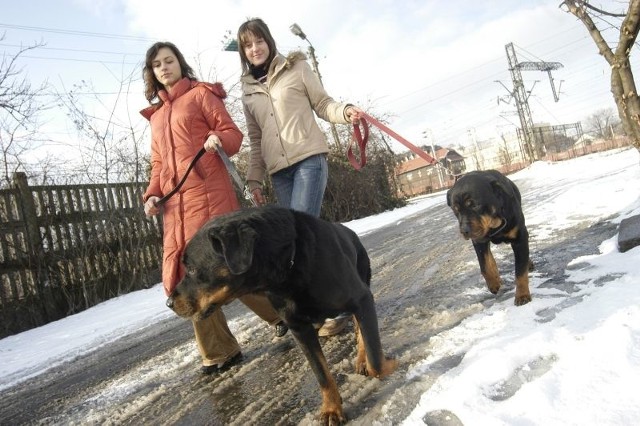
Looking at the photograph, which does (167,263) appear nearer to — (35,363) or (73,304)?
(35,363)

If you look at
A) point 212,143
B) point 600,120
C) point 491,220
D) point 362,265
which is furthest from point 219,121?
point 600,120

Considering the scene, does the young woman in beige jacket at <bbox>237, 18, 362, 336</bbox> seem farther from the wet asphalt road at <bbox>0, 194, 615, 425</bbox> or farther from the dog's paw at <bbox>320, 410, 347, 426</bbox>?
the dog's paw at <bbox>320, 410, 347, 426</bbox>

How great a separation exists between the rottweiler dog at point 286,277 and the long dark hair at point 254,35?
1702mm

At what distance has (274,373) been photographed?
3.08 m

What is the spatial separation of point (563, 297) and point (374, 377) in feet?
5.01

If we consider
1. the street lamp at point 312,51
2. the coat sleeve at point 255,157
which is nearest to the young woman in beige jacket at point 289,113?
the coat sleeve at point 255,157

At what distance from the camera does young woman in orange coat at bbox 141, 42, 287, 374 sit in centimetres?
321

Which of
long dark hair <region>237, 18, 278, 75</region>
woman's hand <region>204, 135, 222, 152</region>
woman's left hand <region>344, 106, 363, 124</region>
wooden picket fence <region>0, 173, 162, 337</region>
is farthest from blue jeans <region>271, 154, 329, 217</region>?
wooden picket fence <region>0, 173, 162, 337</region>

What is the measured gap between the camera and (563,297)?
10.1ft

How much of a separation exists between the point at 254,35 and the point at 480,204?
7.29 feet

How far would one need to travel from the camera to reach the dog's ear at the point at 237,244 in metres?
2.16

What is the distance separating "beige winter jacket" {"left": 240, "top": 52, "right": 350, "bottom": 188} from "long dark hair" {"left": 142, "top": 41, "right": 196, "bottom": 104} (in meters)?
0.47

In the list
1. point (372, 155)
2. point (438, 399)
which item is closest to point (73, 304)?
point (438, 399)

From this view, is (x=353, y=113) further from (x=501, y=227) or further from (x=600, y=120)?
(x=600, y=120)
